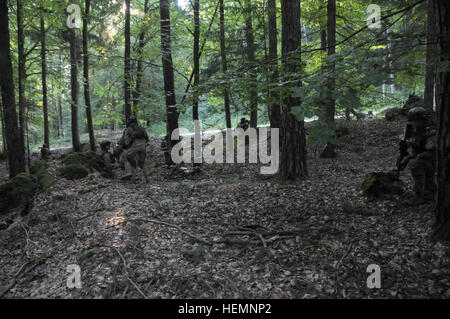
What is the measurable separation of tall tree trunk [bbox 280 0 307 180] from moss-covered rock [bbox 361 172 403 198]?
195cm

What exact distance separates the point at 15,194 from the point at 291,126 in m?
7.07

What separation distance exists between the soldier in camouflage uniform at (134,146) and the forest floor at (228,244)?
7.31 feet

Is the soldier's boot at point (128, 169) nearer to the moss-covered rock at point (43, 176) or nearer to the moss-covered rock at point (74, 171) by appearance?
the moss-covered rock at point (74, 171)

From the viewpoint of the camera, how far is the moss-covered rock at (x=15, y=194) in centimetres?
669

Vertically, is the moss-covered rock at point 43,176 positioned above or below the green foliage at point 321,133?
below

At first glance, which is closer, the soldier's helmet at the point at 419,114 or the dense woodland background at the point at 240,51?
the dense woodland background at the point at 240,51

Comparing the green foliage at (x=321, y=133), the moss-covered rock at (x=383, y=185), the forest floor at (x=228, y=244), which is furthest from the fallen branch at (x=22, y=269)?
the moss-covered rock at (x=383, y=185)

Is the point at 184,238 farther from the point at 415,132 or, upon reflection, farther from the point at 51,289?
the point at 415,132

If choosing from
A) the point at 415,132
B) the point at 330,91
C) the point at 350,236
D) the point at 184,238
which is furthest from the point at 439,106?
the point at 184,238

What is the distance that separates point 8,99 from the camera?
7.20 meters

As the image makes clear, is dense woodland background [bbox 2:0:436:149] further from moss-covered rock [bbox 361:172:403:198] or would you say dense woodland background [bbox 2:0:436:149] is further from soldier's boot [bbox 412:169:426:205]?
soldier's boot [bbox 412:169:426:205]

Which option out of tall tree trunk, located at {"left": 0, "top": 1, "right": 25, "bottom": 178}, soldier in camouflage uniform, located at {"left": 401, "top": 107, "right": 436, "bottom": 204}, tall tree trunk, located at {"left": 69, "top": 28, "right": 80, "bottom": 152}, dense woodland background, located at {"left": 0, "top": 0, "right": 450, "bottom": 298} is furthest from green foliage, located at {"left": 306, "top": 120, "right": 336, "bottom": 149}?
tall tree trunk, located at {"left": 69, "top": 28, "right": 80, "bottom": 152}

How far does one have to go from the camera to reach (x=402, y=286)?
332cm

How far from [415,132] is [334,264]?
286cm
